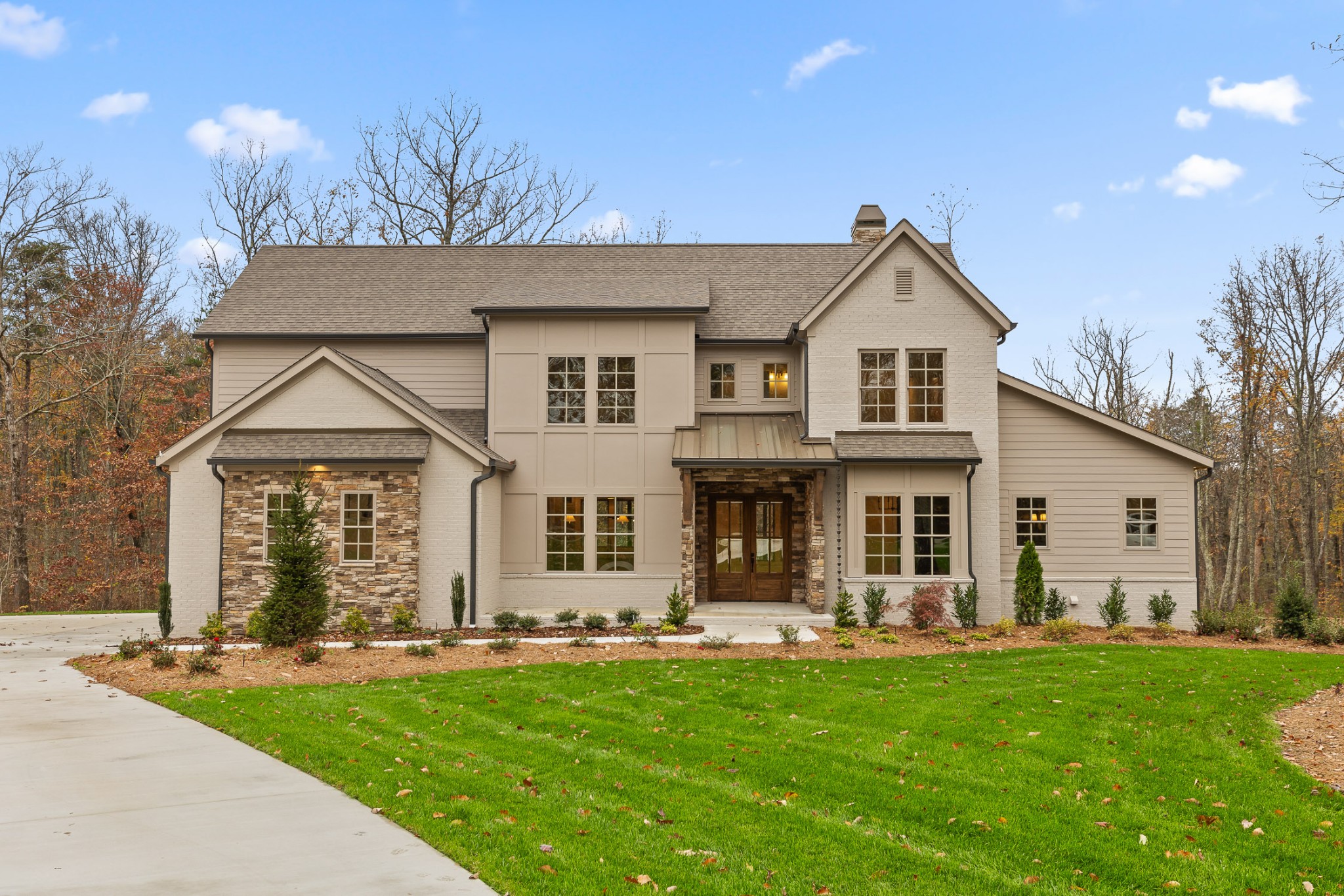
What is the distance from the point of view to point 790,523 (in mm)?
19531

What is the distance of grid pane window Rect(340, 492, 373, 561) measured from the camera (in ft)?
54.7

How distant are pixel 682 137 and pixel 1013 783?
2654cm

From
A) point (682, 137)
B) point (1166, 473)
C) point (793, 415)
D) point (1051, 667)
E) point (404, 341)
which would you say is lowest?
point (1051, 667)

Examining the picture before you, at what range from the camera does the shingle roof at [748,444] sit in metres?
17.2

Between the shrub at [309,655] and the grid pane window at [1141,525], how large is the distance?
51.1ft

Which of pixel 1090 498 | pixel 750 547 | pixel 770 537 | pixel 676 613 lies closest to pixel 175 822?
pixel 676 613

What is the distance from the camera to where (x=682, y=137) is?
1174 inches

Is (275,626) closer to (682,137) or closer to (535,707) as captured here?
(535,707)

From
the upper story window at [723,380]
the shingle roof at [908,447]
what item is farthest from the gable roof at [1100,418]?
the upper story window at [723,380]

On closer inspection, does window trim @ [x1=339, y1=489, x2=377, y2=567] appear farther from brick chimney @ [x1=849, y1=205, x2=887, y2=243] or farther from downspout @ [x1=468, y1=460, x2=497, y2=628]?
brick chimney @ [x1=849, y1=205, x2=887, y2=243]

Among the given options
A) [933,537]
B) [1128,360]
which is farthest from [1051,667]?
[1128,360]

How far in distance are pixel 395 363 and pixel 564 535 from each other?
5590 millimetres

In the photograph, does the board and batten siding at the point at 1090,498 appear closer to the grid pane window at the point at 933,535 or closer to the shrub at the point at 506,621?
the grid pane window at the point at 933,535

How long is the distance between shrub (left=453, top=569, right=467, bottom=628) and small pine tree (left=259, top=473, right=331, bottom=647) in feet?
9.40
